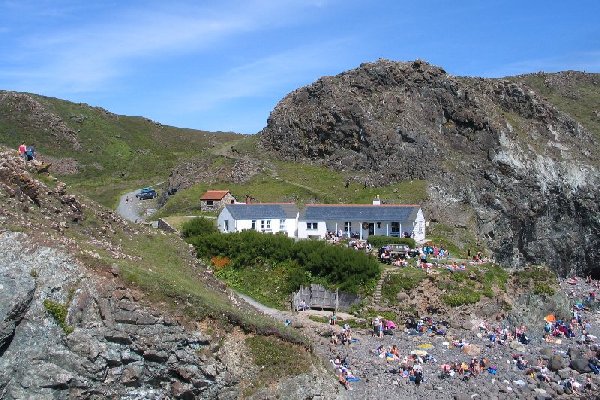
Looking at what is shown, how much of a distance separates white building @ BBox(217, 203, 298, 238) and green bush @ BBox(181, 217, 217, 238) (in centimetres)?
410

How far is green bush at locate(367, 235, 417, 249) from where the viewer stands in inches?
2079

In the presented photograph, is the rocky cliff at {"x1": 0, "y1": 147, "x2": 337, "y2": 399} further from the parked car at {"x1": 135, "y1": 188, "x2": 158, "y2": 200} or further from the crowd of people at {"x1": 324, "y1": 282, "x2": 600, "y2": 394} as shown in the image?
the parked car at {"x1": 135, "y1": 188, "x2": 158, "y2": 200}

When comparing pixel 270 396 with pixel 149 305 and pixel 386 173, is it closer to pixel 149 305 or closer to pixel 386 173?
pixel 149 305

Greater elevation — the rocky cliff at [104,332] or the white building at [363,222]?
the white building at [363,222]

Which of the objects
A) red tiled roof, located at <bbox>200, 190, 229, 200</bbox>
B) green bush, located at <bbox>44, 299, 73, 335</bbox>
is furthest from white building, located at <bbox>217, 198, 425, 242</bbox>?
green bush, located at <bbox>44, 299, 73, 335</bbox>

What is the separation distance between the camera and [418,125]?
8125 cm

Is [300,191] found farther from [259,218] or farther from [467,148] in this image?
[467,148]

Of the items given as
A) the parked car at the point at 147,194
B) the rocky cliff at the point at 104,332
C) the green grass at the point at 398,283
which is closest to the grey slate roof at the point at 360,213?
the green grass at the point at 398,283

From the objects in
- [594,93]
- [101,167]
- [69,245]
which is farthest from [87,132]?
[594,93]

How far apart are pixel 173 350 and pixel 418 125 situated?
64.4 m

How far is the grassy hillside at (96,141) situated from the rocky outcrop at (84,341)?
7036 cm

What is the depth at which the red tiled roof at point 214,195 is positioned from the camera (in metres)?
65.8

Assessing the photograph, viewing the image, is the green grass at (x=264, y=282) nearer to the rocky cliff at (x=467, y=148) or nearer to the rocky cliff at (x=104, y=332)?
the rocky cliff at (x=104, y=332)

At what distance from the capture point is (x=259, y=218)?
184 ft
